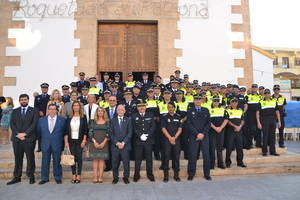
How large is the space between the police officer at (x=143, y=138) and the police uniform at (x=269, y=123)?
3.34m

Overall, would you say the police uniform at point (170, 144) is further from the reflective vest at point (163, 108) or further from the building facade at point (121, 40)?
the building facade at point (121, 40)

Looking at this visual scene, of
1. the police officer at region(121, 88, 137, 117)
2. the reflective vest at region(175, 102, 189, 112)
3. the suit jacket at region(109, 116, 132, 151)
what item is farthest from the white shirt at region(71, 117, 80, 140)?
the reflective vest at region(175, 102, 189, 112)

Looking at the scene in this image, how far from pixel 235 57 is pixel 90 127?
5920mm

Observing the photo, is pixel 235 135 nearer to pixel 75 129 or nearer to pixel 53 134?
pixel 75 129

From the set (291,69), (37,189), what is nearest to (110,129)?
(37,189)

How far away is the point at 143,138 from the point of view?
18.7 ft

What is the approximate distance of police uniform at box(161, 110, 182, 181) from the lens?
5.76 metres

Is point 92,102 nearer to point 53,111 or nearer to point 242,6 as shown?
point 53,111

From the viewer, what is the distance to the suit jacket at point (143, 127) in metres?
5.73

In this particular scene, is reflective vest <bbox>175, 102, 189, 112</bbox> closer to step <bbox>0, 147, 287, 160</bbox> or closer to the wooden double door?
step <bbox>0, 147, 287, 160</bbox>

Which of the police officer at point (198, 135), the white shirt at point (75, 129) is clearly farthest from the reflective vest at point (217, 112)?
the white shirt at point (75, 129)

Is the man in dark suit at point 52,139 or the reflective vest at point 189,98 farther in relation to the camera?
the reflective vest at point 189,98

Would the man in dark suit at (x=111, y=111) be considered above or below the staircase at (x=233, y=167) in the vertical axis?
above

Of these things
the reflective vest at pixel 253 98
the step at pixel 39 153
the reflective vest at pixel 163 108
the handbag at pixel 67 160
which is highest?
the reflective vest at pixel 253 98
